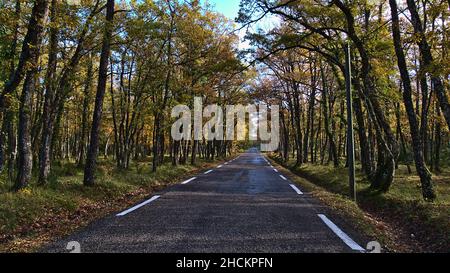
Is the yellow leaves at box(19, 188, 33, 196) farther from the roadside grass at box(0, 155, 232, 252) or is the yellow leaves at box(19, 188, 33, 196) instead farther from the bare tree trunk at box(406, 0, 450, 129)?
the bare tree trunk at box(406, 0, 450, 129)

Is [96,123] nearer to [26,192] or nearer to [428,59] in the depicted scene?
[26,192]

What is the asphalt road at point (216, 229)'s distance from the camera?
554cm

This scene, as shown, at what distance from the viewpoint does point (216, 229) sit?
22.2ft

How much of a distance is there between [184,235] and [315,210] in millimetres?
4303

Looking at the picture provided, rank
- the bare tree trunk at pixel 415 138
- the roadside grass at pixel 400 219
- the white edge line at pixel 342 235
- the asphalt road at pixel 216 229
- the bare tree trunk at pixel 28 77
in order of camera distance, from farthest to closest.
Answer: the bare tree trunk at pixel 415 138 < the bare tree trunk at pixel 28 77 < the roadside grass at pixel 400 219 < the white edge line at pixel 342 235 < the asphalt road at pixel 216 229

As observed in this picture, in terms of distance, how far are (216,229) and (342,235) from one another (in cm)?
Answer: 233

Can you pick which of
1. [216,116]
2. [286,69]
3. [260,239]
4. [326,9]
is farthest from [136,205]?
[216,116]

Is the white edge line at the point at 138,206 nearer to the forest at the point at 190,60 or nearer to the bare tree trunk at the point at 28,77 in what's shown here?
the forest at the point at 190,60

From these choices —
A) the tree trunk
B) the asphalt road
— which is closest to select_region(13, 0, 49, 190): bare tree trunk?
the tree trunk

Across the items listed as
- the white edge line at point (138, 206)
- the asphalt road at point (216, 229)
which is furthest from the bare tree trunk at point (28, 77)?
the asphalt road at point (216, 229)

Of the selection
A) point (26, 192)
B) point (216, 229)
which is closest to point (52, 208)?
point (26, 192)

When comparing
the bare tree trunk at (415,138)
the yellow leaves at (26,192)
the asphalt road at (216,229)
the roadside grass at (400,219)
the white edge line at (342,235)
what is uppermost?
the bare tree trunk at (415,138)

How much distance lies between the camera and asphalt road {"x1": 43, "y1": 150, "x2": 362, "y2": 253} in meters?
5.54
